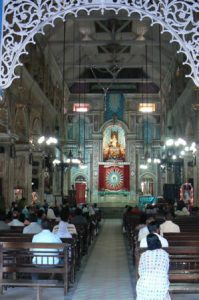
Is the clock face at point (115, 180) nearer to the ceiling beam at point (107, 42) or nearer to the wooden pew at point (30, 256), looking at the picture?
the ceiling beam at point (107, 42)

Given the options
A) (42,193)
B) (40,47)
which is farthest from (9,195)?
(40,47)

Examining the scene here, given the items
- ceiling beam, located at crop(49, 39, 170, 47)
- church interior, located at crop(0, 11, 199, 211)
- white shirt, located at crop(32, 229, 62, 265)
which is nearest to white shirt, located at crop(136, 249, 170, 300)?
white shirt, located at crop(32, 229, 62, 265)

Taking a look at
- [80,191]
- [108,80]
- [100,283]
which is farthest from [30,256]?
[80,191]

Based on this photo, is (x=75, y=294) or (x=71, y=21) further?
(x=71, y=21)

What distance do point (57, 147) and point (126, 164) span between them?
8.25 m

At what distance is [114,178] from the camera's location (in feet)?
131

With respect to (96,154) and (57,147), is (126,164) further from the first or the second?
(57,147)

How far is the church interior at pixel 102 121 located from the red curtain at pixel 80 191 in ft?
0.30

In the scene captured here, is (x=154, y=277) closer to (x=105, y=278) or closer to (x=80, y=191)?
(x=105, y=278)

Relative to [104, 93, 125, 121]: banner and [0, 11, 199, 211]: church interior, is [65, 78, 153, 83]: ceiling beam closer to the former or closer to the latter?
[0, 11, 199, 211]: church interior

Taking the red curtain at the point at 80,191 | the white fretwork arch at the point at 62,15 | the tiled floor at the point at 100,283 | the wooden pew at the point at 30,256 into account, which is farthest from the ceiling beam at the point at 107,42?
the wooden pew at the point at 30,256

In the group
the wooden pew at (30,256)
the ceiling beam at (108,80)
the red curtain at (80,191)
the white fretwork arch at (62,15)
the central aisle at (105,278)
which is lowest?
the central aisle at (105,278)

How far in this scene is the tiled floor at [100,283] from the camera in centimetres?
758

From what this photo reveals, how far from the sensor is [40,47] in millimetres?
26797
